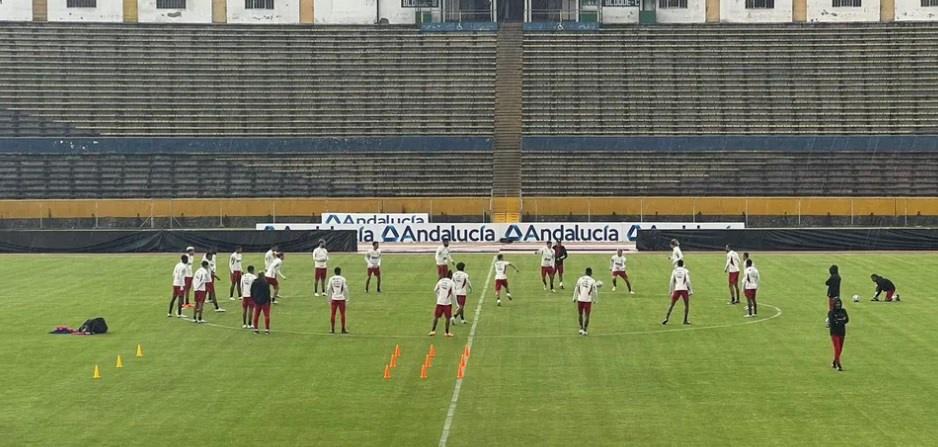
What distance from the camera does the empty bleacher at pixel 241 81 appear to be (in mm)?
75625

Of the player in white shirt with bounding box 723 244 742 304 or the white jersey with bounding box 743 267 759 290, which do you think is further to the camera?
the player in white shirt with bounding box 723 244 742 304

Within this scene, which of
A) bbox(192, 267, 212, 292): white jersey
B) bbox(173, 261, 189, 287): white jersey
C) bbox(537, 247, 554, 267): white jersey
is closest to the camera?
bbox(192, 267, 212, 292): white jersey

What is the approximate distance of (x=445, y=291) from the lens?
3281 cm

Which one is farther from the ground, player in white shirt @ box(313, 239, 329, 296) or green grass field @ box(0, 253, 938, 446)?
player in white shirt @ box(313, 239, 329, 296)

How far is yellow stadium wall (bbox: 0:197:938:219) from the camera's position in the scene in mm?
70500

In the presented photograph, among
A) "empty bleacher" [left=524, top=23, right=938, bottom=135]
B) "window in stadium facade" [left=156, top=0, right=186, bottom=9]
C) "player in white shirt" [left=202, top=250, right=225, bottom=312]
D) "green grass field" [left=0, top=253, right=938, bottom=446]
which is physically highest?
"window in stadium facade" [left=156, top=0, right=186, bottom=9]

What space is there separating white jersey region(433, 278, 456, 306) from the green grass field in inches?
37.2

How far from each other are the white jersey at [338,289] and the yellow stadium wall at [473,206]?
38000 millimetres

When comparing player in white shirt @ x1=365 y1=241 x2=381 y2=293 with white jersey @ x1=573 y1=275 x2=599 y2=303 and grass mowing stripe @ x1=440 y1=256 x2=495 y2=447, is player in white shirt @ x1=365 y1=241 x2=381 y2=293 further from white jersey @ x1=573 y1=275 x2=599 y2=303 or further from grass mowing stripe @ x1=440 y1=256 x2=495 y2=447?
white jersey @ x1=573 y1=275 x2=599 y2=303

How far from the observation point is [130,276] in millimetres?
49938

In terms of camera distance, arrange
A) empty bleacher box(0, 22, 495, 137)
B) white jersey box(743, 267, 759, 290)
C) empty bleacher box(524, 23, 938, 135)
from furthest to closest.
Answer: empty bleacher box(0, 22, 495, 137), empty bleacher box(524, 23, 938, 135), white jersey box(743, 267, 759, 290)

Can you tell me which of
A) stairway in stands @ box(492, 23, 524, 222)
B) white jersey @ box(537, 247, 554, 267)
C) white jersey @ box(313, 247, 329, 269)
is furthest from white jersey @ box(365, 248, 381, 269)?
stairway in stands @ box(492, 23, 524, 222)

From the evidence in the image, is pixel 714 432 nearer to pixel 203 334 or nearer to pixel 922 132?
pixel 203 334

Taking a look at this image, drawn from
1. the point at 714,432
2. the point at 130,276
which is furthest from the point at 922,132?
the point at 714,432
